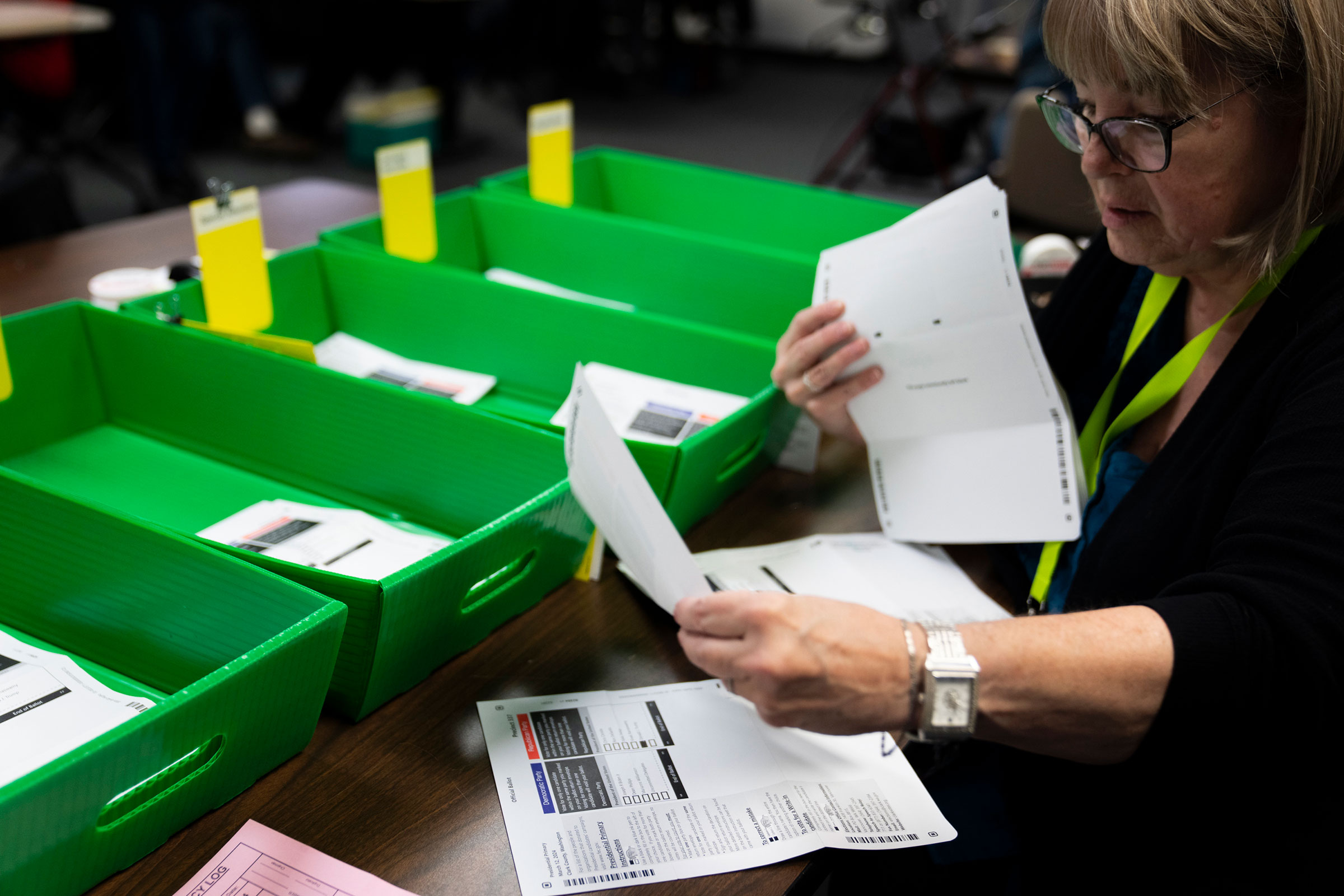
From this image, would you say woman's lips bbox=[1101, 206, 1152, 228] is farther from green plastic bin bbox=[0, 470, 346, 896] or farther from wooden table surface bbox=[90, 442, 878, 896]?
green plastic bin bbox=[0, 470, 346, 896]

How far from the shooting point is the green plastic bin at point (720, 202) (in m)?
2.18

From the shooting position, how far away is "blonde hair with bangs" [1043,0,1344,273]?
35.2 inches

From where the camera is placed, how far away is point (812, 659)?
0.82m

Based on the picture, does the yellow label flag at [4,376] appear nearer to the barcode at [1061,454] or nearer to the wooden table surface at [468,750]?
the wooden table surface at [468,750]

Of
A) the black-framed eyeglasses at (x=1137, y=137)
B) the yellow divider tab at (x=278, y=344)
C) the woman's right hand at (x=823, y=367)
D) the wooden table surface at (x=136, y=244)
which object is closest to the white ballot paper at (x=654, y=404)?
the woman's right hand at (x=823, y=367)

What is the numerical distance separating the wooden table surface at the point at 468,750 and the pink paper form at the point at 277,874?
0.04 ft

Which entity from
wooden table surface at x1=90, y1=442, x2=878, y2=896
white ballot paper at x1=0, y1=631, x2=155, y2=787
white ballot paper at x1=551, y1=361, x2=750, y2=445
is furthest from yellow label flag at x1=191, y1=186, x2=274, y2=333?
wooden table surface at x1=90, y1=442, x2=878, y2=896

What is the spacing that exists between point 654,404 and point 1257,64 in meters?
0.89

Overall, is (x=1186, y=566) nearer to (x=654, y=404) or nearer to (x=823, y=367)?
(x=823, y=367)

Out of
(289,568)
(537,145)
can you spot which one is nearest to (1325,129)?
(289,568)

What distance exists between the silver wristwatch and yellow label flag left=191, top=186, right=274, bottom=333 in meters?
1.16

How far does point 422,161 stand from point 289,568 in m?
1.15

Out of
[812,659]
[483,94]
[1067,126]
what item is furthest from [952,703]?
[483,94]

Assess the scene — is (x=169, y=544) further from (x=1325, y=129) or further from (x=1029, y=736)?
(x=1325, y=129)
